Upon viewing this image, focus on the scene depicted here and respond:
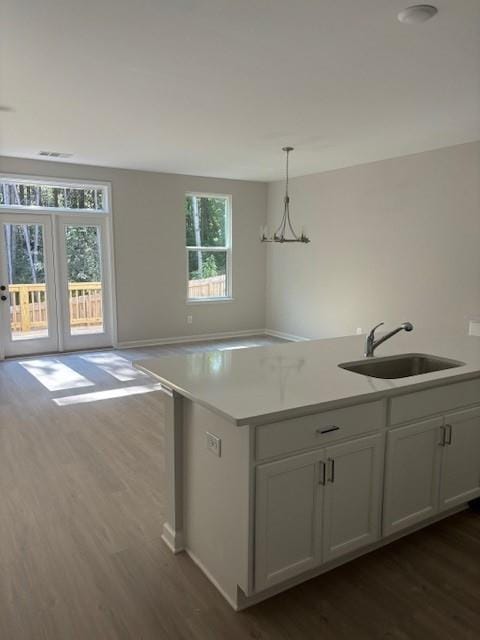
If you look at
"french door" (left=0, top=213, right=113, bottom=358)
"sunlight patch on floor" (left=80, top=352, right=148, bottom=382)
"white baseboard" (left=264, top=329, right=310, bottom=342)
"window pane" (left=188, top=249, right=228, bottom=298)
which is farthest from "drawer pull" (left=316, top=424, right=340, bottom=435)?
"window pane" (left=188, top=249, right=228, bottom=298)

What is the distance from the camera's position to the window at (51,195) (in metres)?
6.23

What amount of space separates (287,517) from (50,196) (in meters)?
5.97

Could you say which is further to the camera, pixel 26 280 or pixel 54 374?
pixel 26 280

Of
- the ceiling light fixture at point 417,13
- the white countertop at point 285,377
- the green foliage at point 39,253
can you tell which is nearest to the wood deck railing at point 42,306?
the green foliage at point 39,253

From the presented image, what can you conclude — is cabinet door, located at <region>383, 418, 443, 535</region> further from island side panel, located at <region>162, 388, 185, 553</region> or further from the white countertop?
island side panel, located at <region>162, 388, 185, 553</region>

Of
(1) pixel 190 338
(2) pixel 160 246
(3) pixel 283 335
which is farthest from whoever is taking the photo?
(3) pixel 283 335

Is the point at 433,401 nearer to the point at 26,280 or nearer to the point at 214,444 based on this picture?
the point at 214,444

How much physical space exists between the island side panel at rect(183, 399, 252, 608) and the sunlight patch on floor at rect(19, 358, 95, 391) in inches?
128

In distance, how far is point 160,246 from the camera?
732cm

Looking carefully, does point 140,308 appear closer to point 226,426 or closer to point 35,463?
A: point 35,463

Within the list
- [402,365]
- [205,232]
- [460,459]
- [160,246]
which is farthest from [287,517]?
[205,232]

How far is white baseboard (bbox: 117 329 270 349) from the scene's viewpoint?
722 centimetres

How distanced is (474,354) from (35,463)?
2990 mm

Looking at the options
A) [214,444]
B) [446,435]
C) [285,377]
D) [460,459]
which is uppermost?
[285,377]
